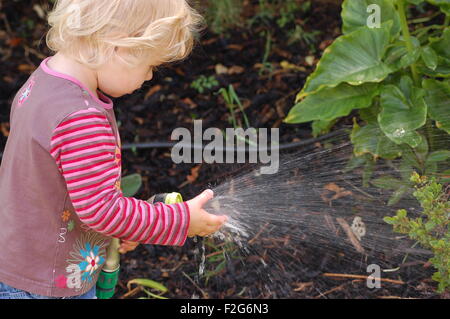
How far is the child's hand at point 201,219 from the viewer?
1650mm

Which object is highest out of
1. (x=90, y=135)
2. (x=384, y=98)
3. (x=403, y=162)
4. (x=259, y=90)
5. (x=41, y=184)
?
(x=90, y=135)

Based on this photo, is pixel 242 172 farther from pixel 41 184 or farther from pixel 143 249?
pixel 41 184

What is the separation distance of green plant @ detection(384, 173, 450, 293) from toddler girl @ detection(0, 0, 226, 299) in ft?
2.12

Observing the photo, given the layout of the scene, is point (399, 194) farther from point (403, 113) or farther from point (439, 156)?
point (403, 113)

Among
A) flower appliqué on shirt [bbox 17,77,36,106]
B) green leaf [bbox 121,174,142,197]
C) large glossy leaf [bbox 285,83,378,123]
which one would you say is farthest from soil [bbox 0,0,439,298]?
flower appliqué on shirt [bbox 17,77,36,106]

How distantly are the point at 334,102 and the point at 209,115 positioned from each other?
1.15 meters

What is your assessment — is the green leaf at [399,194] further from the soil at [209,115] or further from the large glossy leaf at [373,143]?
the soil at [209,115]

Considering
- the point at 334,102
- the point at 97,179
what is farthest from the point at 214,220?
the point at 334,102

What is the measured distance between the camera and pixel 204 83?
140 inches

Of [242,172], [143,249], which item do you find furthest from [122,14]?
[143,249]

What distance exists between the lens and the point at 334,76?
2.25m

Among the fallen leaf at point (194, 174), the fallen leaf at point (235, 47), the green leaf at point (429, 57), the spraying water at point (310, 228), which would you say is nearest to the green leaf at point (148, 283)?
the spraying water at point (310, 228)

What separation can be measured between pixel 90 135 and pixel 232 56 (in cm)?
230

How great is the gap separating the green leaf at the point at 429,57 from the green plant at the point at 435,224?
1.29 feet
